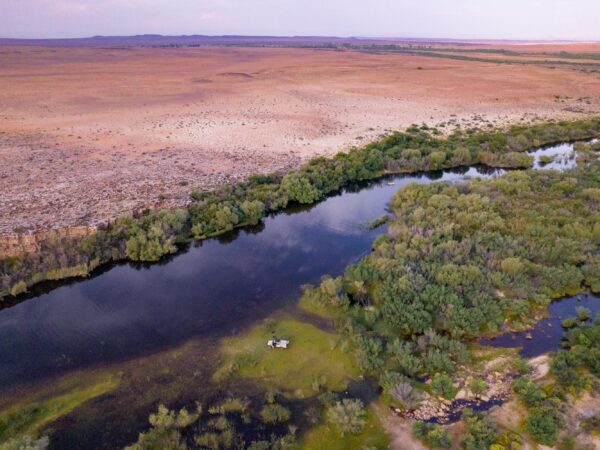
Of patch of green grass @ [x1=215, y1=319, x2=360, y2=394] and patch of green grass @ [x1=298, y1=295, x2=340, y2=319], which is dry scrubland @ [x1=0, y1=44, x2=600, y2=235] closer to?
patch of green grass @ [x1=298, y1=295, x2=340, y2=319]

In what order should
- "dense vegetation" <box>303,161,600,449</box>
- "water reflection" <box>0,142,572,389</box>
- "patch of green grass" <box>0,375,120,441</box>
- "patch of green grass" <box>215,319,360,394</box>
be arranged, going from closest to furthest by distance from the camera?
"patch of green grass" <box>0,375,120,441</box>, "dense vegetation" <box>303,161,600,449</box>, "patch of green grass" <box>215,319,360,394</box>, "water reflection" <box>0,142,572,389</box>

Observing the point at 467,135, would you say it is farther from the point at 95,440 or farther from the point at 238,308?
the point at 95,440

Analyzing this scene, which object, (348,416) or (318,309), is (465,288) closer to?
(318,309)


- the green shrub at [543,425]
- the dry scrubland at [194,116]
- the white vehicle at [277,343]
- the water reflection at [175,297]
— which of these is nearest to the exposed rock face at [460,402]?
the green shrub at [543,425]

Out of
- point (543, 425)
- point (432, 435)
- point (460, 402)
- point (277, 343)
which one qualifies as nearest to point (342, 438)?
point (432, 435)

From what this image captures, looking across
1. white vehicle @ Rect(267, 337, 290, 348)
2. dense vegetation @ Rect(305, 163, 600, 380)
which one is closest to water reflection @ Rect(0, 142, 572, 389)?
white vehicle @ Rect(267, 337, 290, 348)

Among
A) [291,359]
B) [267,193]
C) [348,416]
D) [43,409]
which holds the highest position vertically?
[267,193]
